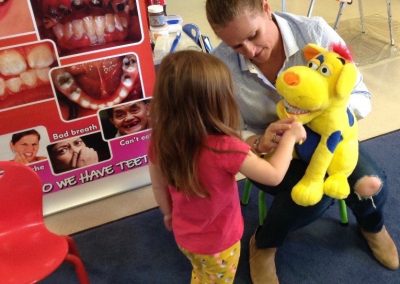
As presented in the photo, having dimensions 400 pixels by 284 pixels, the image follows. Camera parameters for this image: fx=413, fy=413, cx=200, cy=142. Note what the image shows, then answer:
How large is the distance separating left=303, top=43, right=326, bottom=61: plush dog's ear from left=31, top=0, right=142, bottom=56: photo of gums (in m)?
0.56

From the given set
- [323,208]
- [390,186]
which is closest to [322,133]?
[323,208]

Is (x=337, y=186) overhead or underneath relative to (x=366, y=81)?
overhead

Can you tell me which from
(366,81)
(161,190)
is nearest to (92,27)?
(161,190)

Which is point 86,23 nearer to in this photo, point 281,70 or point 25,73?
point 25,73

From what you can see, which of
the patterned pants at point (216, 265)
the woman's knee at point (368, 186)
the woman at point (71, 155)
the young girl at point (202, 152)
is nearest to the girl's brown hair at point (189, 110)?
the young girl at point (202, 152)

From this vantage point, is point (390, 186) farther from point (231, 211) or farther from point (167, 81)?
point (167, 81)

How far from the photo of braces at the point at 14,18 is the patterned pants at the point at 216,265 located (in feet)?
2.53

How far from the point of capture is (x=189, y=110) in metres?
0.78

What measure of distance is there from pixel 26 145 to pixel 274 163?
2.91ft

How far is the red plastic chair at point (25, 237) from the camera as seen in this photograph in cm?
95

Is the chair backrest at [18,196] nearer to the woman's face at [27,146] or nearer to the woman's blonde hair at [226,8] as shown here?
the woman's face at [27,146]

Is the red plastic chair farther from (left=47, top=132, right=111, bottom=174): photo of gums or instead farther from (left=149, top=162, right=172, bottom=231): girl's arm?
(left=47, top=132, right=111, bottom=174): photo of gums

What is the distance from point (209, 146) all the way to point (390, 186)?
41.7 inches

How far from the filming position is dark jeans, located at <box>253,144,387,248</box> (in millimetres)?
1140
